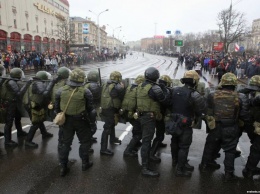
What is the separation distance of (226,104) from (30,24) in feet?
132

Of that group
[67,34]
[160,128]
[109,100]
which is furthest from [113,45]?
[160,128]

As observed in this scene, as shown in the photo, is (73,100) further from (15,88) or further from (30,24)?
(30,24)

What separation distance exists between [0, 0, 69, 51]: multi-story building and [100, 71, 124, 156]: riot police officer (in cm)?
2881

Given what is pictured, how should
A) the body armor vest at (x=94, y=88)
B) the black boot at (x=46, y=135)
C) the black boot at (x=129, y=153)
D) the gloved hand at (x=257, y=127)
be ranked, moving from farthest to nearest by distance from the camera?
the black boot at (x=46, y=135) → the body armor vest at (x=94, y=88) → the black boot at (x=129, y=153) → the gloved hand at (x=257, y=127)

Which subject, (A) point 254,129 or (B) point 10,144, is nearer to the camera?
(A) point 254,129

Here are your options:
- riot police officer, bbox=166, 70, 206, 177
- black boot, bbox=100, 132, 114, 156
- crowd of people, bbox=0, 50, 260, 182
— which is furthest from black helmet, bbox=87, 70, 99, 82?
riot police officer, bbox=166, 70, 206, 177

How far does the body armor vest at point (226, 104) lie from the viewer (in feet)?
13.4

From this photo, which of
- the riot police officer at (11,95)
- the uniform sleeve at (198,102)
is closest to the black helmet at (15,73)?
the riot police officer at (11,95)

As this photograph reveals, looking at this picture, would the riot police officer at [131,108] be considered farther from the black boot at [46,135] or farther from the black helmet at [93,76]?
the black boot at [46,135]

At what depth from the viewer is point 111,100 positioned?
5.09 m

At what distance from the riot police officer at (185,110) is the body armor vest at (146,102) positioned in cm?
29

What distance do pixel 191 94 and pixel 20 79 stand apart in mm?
3867

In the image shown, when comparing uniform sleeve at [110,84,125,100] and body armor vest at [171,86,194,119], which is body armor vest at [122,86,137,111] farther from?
body armor vest at [171,86,194,119]

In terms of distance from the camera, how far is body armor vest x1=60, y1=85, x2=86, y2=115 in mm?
4172
